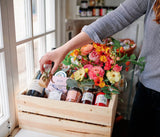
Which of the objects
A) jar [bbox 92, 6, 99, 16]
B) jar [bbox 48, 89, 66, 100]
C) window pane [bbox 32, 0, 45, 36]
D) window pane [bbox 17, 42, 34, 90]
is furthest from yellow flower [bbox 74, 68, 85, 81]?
jar [bbox 92, 6, 99, 16]

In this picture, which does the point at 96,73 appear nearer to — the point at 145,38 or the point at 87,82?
the point at 87,82

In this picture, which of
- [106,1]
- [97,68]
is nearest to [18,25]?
[97,68]

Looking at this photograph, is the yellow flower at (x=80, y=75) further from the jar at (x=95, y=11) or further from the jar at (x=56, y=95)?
the jar at (x=95, y=11)

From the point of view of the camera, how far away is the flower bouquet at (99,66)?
108cm

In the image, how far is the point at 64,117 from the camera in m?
1.04

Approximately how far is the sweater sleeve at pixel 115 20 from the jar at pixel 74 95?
0.33 m

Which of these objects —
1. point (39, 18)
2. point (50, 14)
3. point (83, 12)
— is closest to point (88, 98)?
point (39, 18)

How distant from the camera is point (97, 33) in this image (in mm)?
887

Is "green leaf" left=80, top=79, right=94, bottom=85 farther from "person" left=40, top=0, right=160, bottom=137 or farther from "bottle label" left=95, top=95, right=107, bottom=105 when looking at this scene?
"person" left=40, top=0, right=160, bottom=137

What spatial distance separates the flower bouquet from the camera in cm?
108

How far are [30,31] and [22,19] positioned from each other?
85mm

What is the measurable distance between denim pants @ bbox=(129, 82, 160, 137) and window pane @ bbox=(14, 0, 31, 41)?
0.74 m

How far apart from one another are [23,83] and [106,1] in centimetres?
141

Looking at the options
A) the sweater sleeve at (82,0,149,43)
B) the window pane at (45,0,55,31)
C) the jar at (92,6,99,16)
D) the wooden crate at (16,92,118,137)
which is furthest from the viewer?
the jar at (92,6,99,16)
